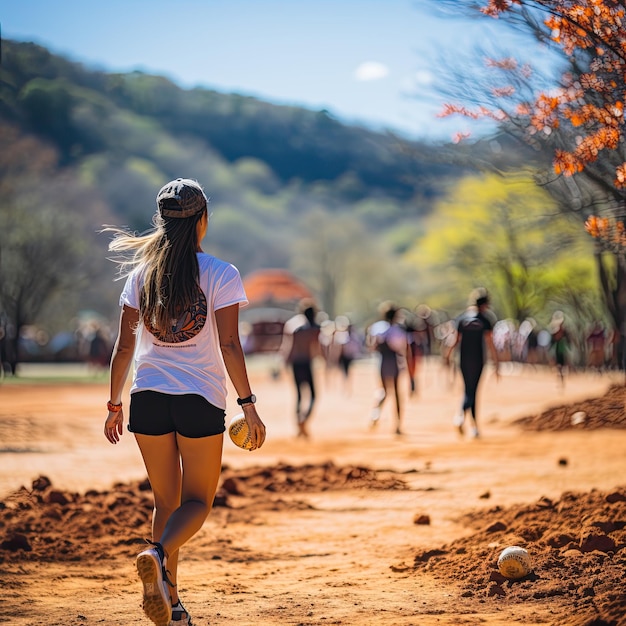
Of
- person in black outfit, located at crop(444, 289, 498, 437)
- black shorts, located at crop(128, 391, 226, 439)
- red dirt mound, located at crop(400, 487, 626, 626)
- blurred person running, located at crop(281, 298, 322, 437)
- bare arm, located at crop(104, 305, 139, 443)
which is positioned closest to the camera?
black shorts, located at crop(128, 391, 226, 439)

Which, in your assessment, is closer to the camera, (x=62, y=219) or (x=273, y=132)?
(x=62, y=219)

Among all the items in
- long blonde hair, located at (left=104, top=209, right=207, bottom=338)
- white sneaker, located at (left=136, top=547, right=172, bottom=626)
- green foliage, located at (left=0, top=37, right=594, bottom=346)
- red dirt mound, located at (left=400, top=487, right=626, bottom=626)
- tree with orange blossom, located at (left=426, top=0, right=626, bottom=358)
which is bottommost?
red dirt mound, located at (left=400, top=487, right=626, bottom=626)

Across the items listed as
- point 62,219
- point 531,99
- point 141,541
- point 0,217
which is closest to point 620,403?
point 531,99

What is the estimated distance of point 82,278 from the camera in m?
42.0

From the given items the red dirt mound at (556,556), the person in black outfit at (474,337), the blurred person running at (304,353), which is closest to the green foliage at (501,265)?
the blurred person running at (304,353)

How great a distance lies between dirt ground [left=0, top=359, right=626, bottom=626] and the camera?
522cm

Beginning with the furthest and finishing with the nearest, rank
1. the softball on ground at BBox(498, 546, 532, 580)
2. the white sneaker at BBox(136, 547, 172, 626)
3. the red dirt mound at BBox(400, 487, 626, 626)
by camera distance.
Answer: the softball on ground at BBox(498, 546, 532, 580), the red dirt mound at BBox(400, 487, 626, 626), the white sneaker at BBox(136, 547, 172, 626)

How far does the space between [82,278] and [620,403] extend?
29.8 m

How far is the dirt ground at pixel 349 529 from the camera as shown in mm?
5223

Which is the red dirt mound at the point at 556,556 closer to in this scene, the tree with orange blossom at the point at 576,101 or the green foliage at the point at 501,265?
the tree with orange blossom at the point at 576,101

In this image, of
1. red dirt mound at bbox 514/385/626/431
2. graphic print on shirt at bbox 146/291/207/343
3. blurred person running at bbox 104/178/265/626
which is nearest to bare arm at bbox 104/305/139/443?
blurred person running at bbox 104/178/265/626

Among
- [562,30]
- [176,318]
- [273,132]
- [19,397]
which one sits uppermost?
[273,132]

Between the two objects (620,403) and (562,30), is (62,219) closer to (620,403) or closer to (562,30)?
(620,403)

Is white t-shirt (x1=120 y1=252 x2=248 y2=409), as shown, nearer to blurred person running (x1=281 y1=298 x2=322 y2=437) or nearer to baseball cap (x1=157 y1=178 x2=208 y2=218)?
baseball cap (x1=157 y1=178 x2=208 y2=218)
